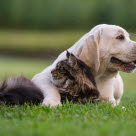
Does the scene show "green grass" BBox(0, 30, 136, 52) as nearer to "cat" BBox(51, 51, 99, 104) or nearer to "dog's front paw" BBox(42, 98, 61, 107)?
A: "cat" BBox(51, 51, 99, 104)

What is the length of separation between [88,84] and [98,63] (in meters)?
0.32

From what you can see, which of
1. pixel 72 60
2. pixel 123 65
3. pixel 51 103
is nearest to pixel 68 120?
pixel 51 103

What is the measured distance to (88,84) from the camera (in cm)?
732

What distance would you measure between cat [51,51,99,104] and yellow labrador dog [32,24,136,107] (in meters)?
0.11

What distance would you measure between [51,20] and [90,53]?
30075mm

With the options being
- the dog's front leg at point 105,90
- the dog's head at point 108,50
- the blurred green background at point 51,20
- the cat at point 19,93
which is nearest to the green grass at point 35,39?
the blurred green background at point 51,20

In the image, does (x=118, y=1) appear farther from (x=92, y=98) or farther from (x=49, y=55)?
(x=92, y=98)

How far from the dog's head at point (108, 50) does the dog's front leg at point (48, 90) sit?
1.81 feet

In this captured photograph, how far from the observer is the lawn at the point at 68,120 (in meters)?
4.91

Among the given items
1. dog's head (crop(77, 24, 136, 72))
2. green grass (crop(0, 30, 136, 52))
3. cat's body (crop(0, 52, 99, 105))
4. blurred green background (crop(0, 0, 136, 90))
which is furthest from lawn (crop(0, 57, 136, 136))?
green grass (crop(0, 30, 136, 52))

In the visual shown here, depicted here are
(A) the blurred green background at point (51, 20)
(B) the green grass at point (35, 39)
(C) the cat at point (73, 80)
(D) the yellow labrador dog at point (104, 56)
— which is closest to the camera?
(C) the cat at point (73, 80)

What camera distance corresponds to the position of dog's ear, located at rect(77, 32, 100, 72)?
7375 millimetres

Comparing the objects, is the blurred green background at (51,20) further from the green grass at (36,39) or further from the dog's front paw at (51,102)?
the dog's front paw at (51,102)

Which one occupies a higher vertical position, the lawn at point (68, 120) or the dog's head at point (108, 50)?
the dog's head at point (108, 50)
